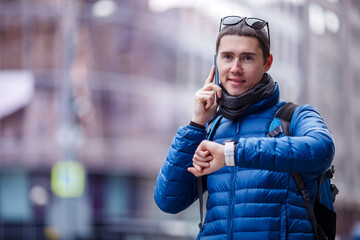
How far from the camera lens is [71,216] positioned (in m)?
16.8

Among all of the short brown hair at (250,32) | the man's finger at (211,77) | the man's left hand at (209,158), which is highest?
the short brown hair at (250,32)

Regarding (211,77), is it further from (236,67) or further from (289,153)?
(289,153)

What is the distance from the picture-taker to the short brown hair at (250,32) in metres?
2.42

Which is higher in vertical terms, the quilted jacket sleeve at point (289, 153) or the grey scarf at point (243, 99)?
the grey scarf at point (243, 99)

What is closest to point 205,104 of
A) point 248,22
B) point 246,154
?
point 248,22

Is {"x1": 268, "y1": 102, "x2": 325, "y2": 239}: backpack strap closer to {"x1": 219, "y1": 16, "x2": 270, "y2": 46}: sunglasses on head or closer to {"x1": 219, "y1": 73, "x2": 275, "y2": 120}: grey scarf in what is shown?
{"x1": 219, "y1": 73, "x2": 275, "y2": 120}: grey scarf

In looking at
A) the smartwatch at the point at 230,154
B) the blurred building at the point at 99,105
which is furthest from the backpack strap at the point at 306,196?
the blurred building at the point at 99,105

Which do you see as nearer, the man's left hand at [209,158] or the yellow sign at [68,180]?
the man's left hand at [209,158]

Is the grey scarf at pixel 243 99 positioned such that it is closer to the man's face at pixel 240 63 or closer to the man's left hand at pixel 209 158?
the man's face at pixel 240 63

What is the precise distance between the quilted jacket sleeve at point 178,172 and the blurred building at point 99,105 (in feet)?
63.2

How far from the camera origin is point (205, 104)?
251 centimetres

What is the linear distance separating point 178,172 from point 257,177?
36 centimetres

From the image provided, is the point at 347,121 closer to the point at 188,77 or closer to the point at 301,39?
the point at 188,77

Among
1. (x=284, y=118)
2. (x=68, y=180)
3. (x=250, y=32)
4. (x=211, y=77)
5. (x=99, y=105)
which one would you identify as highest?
(x=99, y=105)
